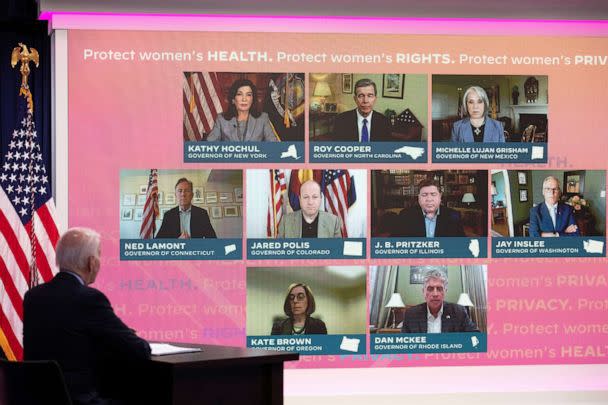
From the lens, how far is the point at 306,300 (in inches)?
296

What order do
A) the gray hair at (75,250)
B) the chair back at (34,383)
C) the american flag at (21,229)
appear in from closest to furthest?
the chair back at (34,383)
the gray hair at (75,250)
the american flag at (21,229)

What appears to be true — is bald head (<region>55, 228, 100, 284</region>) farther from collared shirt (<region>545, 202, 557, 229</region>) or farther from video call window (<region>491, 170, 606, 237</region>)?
collared shirt (<region>545, 202, 557, 229</region>)

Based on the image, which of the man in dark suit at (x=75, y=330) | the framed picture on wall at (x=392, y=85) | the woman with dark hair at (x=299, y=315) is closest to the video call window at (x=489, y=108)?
the framed picture on wall at (x=392, y=85)

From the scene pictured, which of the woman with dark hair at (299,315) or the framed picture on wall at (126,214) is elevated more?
the framed picture on wall at (126,214)

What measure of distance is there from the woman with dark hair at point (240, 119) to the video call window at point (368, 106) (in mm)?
Result: 400

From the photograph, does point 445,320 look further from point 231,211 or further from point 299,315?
point 231,211

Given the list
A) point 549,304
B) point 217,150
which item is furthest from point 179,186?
point 549,304

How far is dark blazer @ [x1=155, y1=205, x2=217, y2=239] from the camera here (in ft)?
24.3

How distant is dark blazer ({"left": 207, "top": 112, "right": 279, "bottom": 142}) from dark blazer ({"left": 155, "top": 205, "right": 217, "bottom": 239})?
0.55 meters

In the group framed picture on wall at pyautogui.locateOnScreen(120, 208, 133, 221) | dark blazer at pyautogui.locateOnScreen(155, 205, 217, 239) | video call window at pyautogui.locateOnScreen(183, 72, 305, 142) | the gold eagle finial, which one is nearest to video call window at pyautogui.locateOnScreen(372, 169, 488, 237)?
video call window at pyautogui.locateOnScreen(183, 72, 305, 142)

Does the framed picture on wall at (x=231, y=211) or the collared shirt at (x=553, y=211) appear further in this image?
the collared shirt at (x=553, y=211)

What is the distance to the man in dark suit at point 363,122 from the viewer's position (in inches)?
Result: 296

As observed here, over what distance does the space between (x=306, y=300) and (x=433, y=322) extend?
967mm

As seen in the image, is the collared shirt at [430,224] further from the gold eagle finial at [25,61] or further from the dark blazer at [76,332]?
the dark blazer at [76,332]
